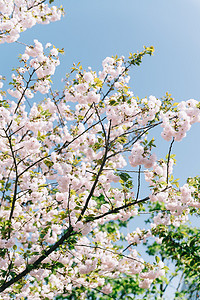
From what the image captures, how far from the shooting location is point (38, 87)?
4766 mm

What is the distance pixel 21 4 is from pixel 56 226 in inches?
155

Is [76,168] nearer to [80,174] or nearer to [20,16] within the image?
[80,174]

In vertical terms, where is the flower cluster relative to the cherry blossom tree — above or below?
above

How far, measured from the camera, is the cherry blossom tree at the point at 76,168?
3611mm

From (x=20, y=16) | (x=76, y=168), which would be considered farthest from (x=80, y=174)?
(x=20, y=16)

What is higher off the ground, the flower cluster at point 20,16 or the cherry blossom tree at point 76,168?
the flower cluster at point 20,16

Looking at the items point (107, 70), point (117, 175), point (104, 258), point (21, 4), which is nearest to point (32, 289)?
point (104, 258)

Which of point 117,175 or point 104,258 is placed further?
point 104,258

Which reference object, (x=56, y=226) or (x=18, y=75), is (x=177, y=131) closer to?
(x=56, y=226)

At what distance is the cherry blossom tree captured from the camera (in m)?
3.61

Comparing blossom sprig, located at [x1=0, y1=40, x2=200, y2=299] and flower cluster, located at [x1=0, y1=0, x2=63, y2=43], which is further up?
flower cluster, located at [x1=0, y1=0, x2=63, y2=43]

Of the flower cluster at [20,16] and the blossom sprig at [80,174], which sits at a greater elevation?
the flower cluster at [20,16]

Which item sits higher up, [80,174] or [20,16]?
[20,16]

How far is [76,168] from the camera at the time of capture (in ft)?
11.7
